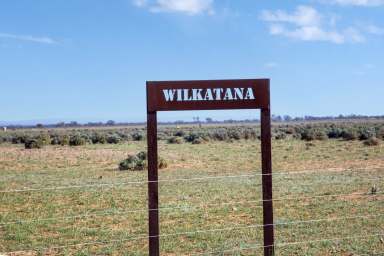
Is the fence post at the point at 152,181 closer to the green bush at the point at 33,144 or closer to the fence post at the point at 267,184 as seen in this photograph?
the fence post at the point at 267,184

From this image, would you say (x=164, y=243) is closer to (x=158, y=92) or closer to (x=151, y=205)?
(x=151, y=205)

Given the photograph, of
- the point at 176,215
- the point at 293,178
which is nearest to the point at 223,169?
the point at 293,178

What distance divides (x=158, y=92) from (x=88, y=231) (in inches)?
214

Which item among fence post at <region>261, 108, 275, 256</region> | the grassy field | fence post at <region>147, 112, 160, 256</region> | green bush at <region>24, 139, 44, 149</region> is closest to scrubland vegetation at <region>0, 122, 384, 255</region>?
the grassy field

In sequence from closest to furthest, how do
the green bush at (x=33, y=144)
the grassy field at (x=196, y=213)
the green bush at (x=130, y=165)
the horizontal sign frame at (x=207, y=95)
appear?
the horizontal sign frame at (x=207, y=95), the grassy field at (x=196, y=213), the green bush at (x=130, y=165), the green bush at (x=33, y=144)

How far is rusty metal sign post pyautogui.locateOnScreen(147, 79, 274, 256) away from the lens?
7.44 meters

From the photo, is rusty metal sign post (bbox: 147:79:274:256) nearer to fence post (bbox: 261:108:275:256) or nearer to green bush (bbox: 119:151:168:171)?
fence post (bbox: 261:108:275:256)

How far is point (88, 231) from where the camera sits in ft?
38.8

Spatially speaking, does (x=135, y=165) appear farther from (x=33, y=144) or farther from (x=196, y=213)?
(x=33, y=144)

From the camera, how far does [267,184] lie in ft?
25.3

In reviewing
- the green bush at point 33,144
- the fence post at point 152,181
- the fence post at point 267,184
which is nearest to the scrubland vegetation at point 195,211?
the fence post at point 267,184

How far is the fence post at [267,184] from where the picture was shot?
303 inches

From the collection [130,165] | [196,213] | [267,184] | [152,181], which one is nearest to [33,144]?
[130,165]

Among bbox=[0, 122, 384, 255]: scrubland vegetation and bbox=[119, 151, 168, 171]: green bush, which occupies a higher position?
bbox=[119, 151, 168, 171]: green bush
